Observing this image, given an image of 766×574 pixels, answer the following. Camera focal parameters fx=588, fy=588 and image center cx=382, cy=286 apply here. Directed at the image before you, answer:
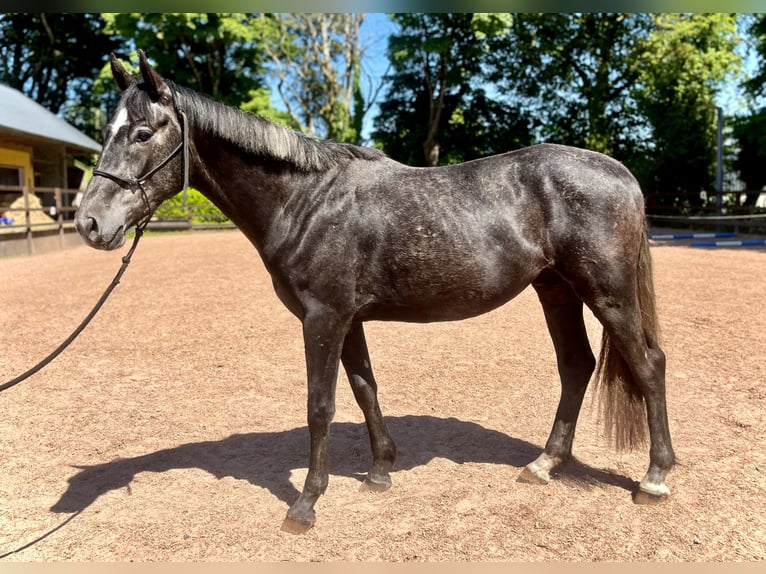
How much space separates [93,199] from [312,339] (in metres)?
1.24

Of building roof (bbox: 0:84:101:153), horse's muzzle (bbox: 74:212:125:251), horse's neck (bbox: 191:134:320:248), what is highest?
building roof (bbox: 0:84:101:153)

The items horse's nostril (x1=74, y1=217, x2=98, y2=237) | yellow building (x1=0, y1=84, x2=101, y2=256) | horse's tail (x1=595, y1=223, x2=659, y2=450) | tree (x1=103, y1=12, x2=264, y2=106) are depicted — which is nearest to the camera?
horse's nostril (x1=74, y1=217, x2=98, y2=237)

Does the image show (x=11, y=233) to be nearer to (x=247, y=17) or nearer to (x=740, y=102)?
(x=247, y=17)

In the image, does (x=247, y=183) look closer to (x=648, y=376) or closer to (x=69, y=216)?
(x=648, y=376)

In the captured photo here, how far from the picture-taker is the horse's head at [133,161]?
2.76 meters

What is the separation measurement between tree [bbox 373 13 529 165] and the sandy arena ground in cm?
2263

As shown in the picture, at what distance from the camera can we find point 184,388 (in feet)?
17.8

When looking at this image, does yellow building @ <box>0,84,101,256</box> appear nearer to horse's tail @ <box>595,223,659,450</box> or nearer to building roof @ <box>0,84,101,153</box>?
building roof @ <box>0,84,101,153</box>

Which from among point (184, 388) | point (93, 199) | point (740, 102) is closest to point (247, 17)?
point (740, 102)

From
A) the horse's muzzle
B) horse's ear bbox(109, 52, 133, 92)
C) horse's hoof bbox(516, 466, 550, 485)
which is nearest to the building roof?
horse's ear bbox(109, 52, 133, 92)

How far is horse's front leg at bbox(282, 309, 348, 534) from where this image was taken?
9.94ft

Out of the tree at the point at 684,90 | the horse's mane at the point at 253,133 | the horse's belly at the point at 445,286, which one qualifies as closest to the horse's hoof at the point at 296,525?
the horse's belly at the point at 445,286

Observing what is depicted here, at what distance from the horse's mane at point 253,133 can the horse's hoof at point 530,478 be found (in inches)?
84.2

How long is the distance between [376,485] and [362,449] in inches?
26.0
